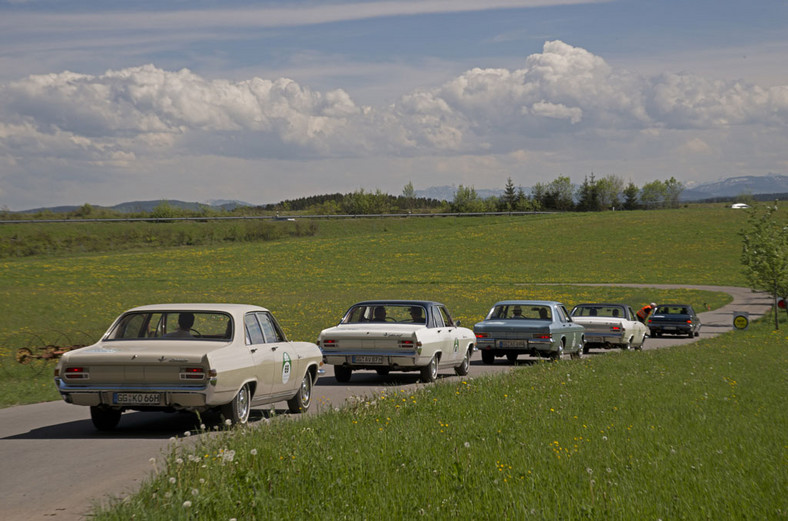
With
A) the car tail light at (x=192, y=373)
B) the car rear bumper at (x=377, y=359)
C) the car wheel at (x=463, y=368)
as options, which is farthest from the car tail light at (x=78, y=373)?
the car wheel at (x=463, y=368)

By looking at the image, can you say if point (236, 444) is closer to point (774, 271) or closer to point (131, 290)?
point (774, 271)

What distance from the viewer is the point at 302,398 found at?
13.6 m

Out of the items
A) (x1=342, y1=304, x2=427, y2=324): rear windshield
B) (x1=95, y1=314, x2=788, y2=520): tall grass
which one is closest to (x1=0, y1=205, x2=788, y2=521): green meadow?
(x1=95, y1=314, x2=788, y2=520): tall grass

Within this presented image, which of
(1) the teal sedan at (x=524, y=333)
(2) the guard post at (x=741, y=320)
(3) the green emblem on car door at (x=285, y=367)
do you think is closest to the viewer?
(3) the green emblem on car door at (x=285, y=367)

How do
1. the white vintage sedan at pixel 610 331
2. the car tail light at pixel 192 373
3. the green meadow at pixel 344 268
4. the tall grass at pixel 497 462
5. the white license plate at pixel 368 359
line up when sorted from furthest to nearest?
the green meadow at pixel 344 268 → the white vintage sedan at pixel 610 331 → the white license plate at pixel 368 359 → the car tail light at pixel 192 373 → the tall grass at pixel 497 462

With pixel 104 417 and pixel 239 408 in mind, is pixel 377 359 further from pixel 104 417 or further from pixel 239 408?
pixel 104 417

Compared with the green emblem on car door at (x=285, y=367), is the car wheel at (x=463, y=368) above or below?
below

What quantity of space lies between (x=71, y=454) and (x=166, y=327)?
278 centimetres

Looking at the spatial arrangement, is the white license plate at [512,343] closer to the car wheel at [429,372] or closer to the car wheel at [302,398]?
the car wheel at [429,372]

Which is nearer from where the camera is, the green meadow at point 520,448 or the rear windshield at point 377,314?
the green meadow at point 520,448

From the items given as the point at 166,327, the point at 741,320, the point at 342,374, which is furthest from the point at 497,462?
the point at 741,320

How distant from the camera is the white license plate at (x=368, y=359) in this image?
17.2 metres

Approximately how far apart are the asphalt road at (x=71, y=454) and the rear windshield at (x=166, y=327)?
1.19 metres

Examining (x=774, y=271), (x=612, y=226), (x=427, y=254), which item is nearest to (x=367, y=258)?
(x=427, y=254)
